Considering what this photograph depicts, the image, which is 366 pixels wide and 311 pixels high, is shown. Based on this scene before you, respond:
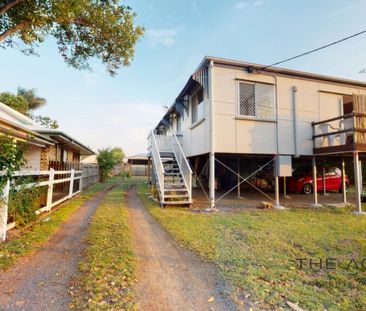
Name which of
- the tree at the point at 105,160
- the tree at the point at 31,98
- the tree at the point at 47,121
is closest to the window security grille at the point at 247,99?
the tree at the point at 105,160

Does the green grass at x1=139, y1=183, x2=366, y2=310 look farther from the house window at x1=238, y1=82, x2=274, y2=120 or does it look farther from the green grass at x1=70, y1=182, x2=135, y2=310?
the house window at x1=238, y1=82, x2=274, y2=120

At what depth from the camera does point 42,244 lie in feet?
13.7

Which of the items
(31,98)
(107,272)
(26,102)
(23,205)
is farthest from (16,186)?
(31,98)

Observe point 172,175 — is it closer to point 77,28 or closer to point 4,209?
point 4,209

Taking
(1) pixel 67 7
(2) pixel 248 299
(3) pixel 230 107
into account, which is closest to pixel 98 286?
(2) pixel 248 299

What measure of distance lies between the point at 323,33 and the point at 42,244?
11301 mm

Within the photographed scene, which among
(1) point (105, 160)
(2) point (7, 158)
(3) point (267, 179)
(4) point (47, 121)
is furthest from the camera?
(4) point (47, 121)

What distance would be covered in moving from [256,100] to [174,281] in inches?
304

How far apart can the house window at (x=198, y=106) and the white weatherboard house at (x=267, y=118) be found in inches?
2.3

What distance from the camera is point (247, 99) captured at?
8.70m

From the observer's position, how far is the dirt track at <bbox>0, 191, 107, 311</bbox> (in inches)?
92.9

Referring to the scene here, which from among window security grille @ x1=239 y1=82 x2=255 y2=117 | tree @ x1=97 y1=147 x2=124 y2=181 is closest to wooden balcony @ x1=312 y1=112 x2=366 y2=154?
window security grille @ x1=239 y1=82 x2=255 y2=117

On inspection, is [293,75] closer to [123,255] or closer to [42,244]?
[123,255]

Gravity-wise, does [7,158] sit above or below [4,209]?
above
